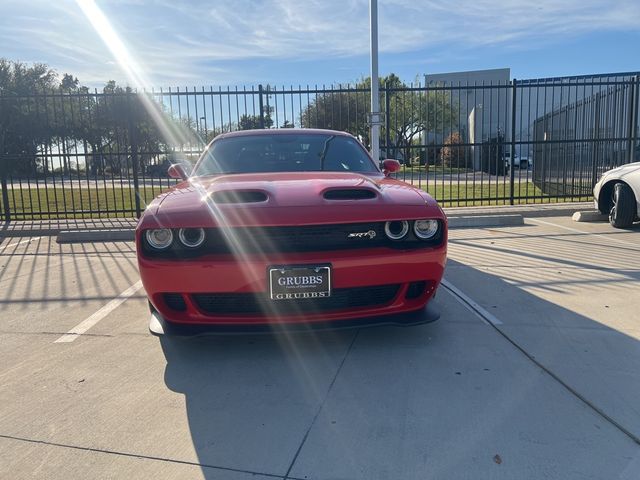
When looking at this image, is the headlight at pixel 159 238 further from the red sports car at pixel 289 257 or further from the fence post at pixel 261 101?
the fence post at pixel 261 101

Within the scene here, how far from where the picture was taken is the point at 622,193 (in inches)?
308

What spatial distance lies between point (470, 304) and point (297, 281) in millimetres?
2051

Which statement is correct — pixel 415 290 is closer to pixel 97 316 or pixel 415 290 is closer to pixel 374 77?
pixel 97 316

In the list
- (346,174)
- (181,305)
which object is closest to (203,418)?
(181,305)

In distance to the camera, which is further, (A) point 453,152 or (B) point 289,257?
(A) point 453,152

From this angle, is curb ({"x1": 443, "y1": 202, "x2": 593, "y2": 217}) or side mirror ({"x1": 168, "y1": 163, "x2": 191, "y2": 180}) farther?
curb ({"x1": 443, "y1": 202, "x2": 593, "y2": 217})

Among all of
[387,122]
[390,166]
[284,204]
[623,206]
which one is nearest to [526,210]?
[623,206]

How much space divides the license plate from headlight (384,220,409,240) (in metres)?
0.53

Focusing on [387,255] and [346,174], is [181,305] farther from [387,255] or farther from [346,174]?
[346,174]

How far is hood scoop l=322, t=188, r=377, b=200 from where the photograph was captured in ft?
10.9

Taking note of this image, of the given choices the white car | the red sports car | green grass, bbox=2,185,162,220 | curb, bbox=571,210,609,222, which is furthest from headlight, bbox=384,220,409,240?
curb, bbox=571,210,609,222

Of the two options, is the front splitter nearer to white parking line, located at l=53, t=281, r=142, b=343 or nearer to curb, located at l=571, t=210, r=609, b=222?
white parking line, located at l=53, t=281, r=142, b=343

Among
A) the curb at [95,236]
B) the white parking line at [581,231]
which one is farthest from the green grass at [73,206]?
the white parking line at [581,231]

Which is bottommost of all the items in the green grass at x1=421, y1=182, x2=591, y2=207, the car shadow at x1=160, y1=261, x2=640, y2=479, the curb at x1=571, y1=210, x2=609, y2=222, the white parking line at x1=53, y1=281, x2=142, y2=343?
the car shadow at x1=160, y1=261, x2=640, y2=479
